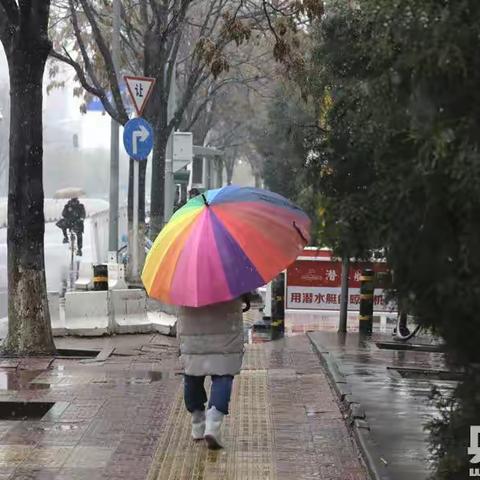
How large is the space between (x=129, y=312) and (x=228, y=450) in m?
6.70

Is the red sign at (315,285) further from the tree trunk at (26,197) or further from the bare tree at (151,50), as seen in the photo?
the tree trunk at (26,197)

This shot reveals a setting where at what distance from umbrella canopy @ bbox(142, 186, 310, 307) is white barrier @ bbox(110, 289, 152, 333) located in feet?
21.6

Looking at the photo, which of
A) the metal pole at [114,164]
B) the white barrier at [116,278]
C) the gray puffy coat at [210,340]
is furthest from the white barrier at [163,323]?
the gray puffy coat at [210,340]

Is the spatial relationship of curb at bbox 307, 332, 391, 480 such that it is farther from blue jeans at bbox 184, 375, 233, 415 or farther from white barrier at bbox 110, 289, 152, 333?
white barrier at bbox 110, 289, 152, 333

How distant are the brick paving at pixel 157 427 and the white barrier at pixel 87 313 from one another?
6.56ft

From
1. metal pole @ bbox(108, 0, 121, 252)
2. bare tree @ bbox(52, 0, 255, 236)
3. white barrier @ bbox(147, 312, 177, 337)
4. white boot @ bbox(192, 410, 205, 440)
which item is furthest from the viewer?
metal pole @ bbox(108, 0, 121, 252)

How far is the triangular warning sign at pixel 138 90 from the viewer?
14.0 m

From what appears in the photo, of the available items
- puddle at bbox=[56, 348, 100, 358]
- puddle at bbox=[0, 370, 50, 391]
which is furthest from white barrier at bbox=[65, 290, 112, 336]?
puddle at bbox=[0, 370, 50, 391]

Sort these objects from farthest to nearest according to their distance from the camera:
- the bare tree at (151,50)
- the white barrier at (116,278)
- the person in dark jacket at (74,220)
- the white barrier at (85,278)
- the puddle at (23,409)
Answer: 1. the person in dark jacket at (74,220)
2. the bare tree at (151,50)
3. the white barrier at (85,278)
4. the white barrier at (116,278)
5. the puddle at (23,409)

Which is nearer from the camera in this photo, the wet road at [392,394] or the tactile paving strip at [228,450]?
the tactile paving strip at [228,450]

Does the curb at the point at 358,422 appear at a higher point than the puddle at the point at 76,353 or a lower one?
higher

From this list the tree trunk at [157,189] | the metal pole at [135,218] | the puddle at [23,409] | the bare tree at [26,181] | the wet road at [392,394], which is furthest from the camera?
the tree trunk at [157,189]

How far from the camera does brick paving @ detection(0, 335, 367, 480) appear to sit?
233 inches

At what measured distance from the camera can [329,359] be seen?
33.2 ft
